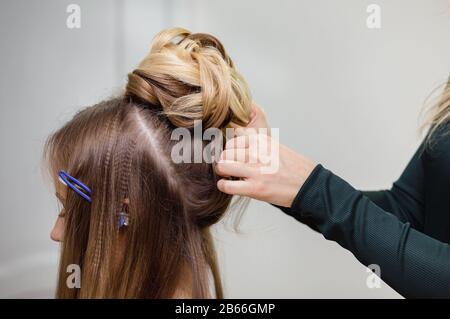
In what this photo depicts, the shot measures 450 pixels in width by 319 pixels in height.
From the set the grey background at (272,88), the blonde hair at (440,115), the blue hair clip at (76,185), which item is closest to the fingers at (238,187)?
the blue hair clip at (76,185)

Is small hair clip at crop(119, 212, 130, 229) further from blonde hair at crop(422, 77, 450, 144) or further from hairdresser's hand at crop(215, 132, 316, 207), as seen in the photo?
blonde hair at crop(422, 77, 450, 144)

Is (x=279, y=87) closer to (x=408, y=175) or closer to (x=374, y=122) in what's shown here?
(x=374, y=122)

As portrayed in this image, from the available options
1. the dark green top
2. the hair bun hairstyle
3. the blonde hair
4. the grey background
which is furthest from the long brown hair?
the grey background

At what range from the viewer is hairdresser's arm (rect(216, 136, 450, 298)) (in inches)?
25.5

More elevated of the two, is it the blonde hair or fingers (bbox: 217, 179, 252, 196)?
the blonde hair

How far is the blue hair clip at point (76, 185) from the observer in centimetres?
70

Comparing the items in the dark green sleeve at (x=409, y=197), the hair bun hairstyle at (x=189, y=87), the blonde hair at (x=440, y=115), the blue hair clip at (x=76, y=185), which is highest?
the hair bun hairstyle at (x=189, y=87)

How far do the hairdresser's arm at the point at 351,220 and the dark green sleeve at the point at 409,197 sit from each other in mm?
308

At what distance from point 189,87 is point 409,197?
0.56 metres

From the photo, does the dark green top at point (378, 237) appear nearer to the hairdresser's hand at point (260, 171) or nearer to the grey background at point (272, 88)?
the hairdresser's hand at point (260, 171)

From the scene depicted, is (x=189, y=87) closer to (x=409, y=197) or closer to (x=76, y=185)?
(x=76, y=185)

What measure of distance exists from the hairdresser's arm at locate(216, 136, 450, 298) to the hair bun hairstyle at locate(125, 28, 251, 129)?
8cm

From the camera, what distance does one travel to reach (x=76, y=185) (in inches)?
28.2
